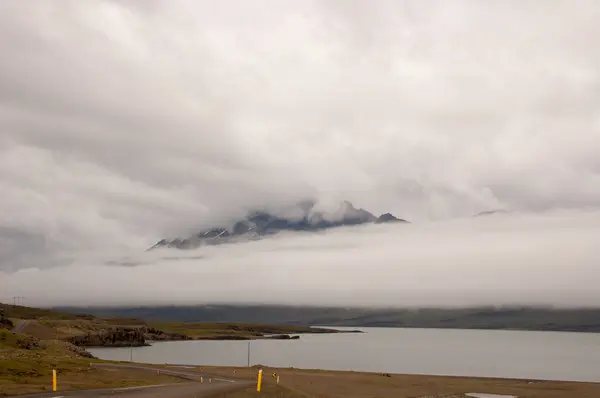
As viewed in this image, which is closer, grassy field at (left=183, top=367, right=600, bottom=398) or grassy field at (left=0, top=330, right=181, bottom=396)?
grassy field at (left=0, top=330, right=181, bottom=396)

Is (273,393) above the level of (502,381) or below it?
above

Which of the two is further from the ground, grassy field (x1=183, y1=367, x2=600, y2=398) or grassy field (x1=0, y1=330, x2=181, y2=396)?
grassy field (x1=0, y1=330, x2=181, y2=396)

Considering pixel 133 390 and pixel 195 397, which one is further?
pixel 133 390

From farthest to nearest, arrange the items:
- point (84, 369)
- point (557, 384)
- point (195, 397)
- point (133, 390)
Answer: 1. point (557, 384)
2. point (84, 369)
3. point (133, 390)
4. point (195, 397)

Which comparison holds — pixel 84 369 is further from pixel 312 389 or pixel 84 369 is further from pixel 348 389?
pixel 348 389

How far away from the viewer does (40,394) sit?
40656 millimetres

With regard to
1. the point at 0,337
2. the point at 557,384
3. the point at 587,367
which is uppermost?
the point at 0,337

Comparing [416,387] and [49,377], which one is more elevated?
[49,377]

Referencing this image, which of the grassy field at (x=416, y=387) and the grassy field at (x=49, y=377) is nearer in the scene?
the grassy field at (x=49, y=377)

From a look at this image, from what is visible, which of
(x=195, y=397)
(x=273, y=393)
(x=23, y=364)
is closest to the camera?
(x=195, y=397)

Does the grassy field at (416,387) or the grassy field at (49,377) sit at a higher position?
the grassy field at (49,377)

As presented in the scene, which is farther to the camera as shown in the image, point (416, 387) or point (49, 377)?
point (416, 387)

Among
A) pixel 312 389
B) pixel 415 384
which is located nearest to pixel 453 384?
pixel 415 384

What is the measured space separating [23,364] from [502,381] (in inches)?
3222
